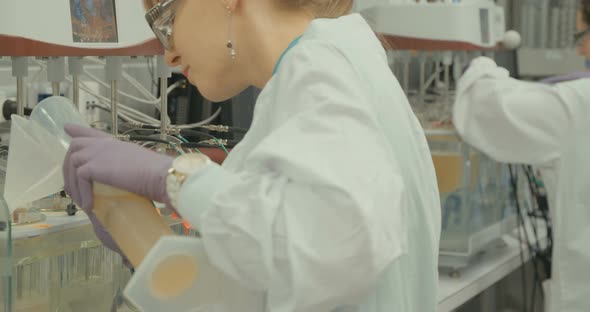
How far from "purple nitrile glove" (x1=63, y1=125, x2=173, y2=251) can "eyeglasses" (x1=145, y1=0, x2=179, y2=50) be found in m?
0.20

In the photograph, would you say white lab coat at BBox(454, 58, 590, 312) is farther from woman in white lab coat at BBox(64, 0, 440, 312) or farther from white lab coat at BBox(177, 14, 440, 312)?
white lab coat at BBox(177, 14, 440, 312)

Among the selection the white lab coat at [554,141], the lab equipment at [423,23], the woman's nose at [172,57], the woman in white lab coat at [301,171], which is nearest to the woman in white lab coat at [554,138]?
the white lab coat at [554,141]

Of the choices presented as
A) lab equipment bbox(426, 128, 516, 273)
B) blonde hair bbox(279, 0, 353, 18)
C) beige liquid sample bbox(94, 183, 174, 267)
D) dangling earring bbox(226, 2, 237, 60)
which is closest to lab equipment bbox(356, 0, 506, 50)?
lab equipment bbox(426, 128, 516, 273)

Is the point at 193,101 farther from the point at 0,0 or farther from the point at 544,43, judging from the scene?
the point at 544,43

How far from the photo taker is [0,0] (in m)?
1.23

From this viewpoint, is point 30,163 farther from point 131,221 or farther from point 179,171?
point 179,171

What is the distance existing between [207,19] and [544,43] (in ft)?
10.2

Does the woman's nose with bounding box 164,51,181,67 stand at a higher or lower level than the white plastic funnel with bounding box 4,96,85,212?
higher

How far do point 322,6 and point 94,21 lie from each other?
498mm

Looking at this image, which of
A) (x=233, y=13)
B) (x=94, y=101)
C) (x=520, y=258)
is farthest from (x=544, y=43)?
(x=233, y=13)

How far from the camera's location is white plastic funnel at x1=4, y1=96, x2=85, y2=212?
1.15 metres

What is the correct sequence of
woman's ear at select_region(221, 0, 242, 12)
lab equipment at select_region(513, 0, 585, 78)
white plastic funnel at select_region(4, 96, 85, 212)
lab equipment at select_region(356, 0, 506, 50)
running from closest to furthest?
woman's ear at select_region(221, 0, 242, 12) < white plastic funnel at select_region(4, 96, 85, 212) < lab equipment at select_region(356, 0, 506, 50) < lab equipment at select_region(513, 0, 585, 78)

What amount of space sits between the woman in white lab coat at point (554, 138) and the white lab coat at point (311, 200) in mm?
1425

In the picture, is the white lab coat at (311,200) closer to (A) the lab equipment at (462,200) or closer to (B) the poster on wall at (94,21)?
(B) the poster on wall at (94,21)
